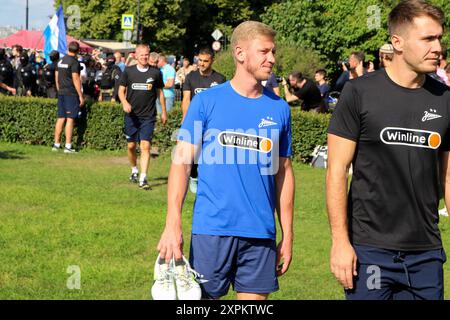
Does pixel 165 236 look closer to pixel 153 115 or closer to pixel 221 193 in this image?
pixel 221 193

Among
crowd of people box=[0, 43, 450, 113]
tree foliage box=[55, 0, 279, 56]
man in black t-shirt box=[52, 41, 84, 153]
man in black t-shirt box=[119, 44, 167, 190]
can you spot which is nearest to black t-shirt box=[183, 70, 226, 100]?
man in black t-shirt box=[119, 44, 167, 190]

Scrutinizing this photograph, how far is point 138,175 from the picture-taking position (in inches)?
539

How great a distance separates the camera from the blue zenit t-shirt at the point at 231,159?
4789 millimetres

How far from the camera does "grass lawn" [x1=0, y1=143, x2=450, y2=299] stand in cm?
736

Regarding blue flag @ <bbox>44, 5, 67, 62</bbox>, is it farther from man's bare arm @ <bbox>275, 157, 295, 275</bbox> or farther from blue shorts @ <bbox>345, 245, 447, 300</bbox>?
blue shorts @ <bbox>345, 245, 447, 300</bbox>

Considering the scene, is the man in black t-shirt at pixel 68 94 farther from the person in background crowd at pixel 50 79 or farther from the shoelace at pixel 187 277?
the shoelace at pixel 187 277

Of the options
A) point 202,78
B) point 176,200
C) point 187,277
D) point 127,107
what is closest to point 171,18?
point 127,107

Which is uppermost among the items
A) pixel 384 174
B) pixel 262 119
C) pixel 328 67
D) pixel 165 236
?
pixel 328 67

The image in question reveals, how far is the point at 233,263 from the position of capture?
486 centimetres

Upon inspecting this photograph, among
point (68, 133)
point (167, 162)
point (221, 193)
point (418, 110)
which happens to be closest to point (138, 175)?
point (167, 162)

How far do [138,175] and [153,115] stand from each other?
125 cm

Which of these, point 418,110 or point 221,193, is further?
point 221,193

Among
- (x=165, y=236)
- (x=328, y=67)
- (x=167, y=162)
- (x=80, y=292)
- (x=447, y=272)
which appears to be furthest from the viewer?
(x=328, y=67)

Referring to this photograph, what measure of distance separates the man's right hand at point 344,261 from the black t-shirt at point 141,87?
8949mm
